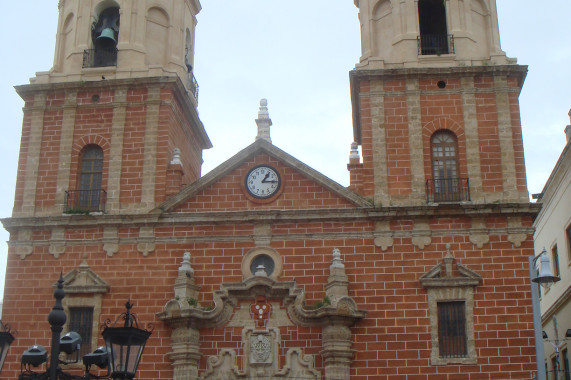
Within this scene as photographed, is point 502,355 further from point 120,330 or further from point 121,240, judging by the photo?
point 120,330

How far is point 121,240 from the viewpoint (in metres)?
22.7

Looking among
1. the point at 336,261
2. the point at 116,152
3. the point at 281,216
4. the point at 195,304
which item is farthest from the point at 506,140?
the point at 116,152

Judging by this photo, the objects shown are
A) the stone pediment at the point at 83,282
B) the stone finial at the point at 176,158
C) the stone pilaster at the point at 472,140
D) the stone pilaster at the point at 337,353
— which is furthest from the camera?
the stone finial at the point at 176,158

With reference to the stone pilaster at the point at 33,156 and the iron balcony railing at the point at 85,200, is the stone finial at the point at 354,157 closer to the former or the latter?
the iron balcony railing at the point at 85,200

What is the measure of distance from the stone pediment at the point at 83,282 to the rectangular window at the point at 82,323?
53cm

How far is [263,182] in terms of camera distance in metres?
23.1

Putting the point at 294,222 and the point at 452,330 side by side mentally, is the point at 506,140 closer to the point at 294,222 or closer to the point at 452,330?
the point at 452,330

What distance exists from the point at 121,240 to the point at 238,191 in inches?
141

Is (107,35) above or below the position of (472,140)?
above

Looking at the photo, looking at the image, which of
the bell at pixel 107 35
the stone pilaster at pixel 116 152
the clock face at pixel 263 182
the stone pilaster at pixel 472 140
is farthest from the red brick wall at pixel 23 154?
the stone pilaster at pixel 472 140

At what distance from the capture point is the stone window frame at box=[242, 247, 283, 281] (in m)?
22.0

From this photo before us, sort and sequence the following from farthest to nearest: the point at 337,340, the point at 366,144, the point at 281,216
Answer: the point at 366,144
the point at 281,216
the point at 337,340

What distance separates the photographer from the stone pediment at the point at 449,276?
21.3 metres

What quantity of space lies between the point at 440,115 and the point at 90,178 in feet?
34.5
